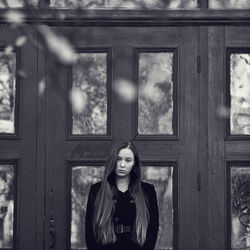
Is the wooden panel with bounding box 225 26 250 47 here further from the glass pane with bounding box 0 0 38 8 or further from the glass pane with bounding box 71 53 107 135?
the glass pane with bounding box 0 0 38 8

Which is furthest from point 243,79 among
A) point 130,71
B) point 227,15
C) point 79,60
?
point 79,60

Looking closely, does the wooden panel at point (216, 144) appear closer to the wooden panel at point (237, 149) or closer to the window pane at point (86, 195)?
the wooden panel at point (237, 149)

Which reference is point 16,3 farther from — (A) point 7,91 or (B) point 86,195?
(B) point 86,195

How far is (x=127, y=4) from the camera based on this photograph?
5938 mm

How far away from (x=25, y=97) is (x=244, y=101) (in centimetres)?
191

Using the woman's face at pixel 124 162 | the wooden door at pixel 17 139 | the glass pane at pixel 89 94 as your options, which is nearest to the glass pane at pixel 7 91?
the wooden door at pixel 17 139

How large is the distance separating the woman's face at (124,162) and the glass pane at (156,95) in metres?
0.81

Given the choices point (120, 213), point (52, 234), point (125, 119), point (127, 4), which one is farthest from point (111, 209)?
point (127, 4)

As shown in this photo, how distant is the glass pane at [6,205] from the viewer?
589 centimetres

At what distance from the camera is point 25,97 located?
593 cm

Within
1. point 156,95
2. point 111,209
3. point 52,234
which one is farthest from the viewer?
point 156,95

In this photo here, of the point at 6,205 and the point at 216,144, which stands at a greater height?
the point at 216,144

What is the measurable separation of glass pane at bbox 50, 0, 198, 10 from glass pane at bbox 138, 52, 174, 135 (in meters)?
0.42

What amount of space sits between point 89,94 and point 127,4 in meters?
0.85
